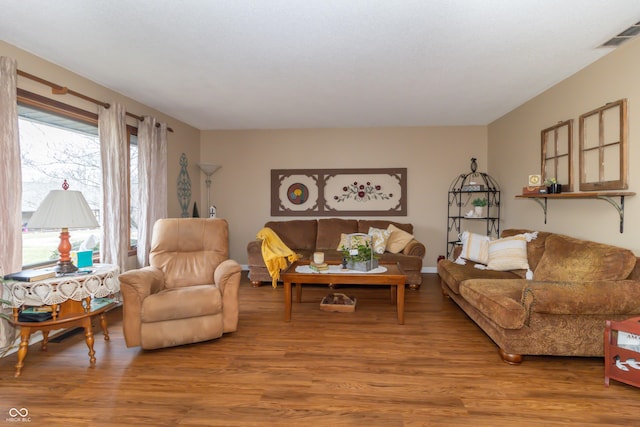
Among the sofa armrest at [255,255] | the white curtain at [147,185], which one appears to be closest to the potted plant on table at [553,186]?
the sofa armrest at [255,255]

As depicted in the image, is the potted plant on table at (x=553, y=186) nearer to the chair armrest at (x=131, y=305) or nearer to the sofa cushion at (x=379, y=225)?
the sofa cushion at (x=379, y=225)

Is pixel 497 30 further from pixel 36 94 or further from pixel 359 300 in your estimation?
pixel 36 94

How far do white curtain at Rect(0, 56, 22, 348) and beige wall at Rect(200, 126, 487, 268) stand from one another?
3.56 metres

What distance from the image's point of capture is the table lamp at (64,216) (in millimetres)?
2559

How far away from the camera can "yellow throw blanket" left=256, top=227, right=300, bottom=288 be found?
16.4 feet

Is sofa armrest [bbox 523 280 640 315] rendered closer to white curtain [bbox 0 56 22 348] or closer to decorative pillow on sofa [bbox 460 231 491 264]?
decorative pillow on sofa [bbox 460 231 491 264]

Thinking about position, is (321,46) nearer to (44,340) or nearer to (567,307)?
(567,307)

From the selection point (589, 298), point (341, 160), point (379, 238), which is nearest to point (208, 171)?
point (341, 160)

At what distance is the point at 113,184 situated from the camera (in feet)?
12.4

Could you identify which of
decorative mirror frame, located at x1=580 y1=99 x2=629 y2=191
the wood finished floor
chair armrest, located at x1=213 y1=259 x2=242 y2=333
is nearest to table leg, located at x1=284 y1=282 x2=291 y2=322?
the wood finished floor

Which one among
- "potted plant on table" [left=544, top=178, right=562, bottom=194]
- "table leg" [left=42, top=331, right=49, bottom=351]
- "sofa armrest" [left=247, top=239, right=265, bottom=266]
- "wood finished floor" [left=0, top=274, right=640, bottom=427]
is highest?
"potted plant on table" [left=544, top=178, right=562, bottom=194]

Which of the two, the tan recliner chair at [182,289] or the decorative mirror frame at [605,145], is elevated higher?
the decorative mirror frame at [605,145]

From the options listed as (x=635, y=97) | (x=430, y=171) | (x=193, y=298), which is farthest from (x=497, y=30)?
(x=430, y=171)

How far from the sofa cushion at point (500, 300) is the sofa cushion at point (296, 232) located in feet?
9.59
